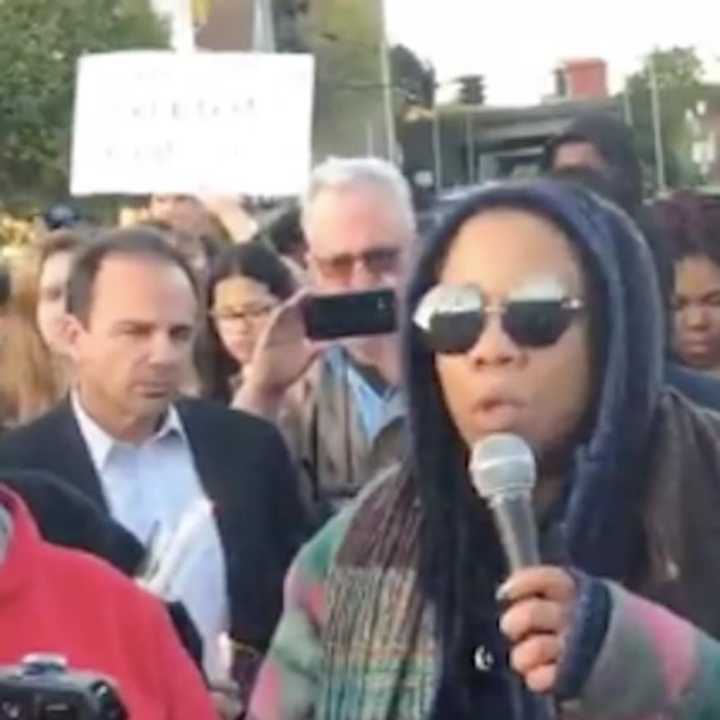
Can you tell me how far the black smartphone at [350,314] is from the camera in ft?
17.6

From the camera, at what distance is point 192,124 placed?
31.7 feet

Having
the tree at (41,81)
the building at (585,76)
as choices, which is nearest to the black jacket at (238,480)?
the tree at (41,81)

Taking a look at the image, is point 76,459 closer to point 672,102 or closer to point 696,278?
point 696,278


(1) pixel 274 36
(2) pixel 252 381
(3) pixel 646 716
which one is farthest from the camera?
(1) pixel 274 36

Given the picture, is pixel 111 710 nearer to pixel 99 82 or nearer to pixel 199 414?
pixel 199 414

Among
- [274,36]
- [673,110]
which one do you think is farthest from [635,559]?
[673,110]

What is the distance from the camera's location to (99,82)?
991cm

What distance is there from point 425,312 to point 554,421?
0.64 feet

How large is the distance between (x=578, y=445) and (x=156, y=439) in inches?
90.9

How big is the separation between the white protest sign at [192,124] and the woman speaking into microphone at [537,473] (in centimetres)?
613

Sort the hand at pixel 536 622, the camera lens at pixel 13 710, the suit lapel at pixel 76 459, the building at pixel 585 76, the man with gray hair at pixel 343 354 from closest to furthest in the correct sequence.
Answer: the camera lens at pixel 13 710
the hand at pixel 536 622
the suit lapel at pixel 76 459
the man with gray hair at pixel 343 354
the building at pixel 585 76

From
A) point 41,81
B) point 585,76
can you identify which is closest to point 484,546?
point 41,81

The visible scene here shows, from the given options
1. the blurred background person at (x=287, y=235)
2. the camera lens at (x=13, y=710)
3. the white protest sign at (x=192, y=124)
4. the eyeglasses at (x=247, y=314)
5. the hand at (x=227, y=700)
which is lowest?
the hand at (x=227, y=700)

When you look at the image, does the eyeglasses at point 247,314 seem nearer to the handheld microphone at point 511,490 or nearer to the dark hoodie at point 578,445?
the dark hoodie at point 578,445
